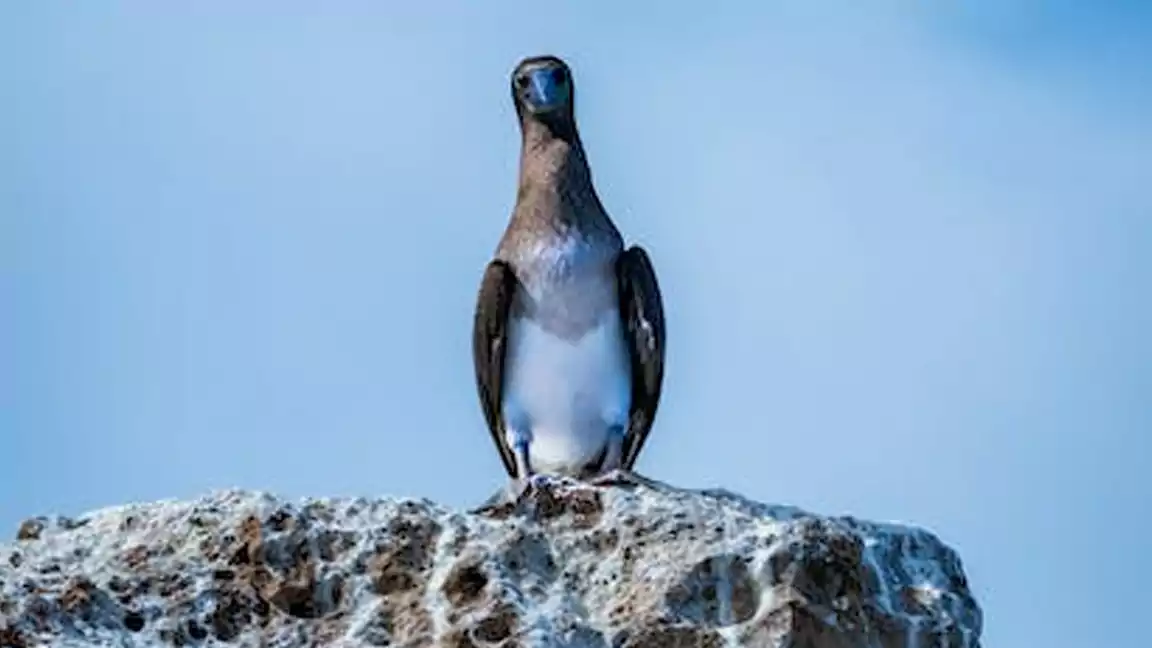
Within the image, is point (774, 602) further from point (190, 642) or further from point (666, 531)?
point (190, 642)

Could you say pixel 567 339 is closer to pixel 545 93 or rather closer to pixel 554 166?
pixel 554 166

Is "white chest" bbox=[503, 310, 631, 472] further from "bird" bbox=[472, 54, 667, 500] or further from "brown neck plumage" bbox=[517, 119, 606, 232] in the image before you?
"brown neck plumage" bbox=[517, 119, 606, 232]

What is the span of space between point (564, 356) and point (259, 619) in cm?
285

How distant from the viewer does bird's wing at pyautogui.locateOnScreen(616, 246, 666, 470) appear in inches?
444

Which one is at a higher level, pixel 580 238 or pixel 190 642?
pixel 580 238

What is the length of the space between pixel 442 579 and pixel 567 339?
2.74 m

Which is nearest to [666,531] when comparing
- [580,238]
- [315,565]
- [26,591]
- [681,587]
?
[681,587]

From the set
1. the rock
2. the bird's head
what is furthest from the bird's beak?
the rock

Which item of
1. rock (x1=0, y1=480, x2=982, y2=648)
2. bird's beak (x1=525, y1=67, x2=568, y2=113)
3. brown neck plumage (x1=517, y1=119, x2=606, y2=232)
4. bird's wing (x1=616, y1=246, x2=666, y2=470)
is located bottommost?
rock (x1=0, y1=480, x2=982, y2=648)

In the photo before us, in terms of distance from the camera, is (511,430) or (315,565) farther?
(511,430)

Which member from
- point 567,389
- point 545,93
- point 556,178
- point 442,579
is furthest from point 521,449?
point 442,579

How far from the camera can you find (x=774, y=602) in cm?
865

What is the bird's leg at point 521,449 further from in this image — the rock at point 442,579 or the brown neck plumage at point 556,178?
the rock at point 442,579

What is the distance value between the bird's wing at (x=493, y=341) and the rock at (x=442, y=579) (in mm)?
2299
